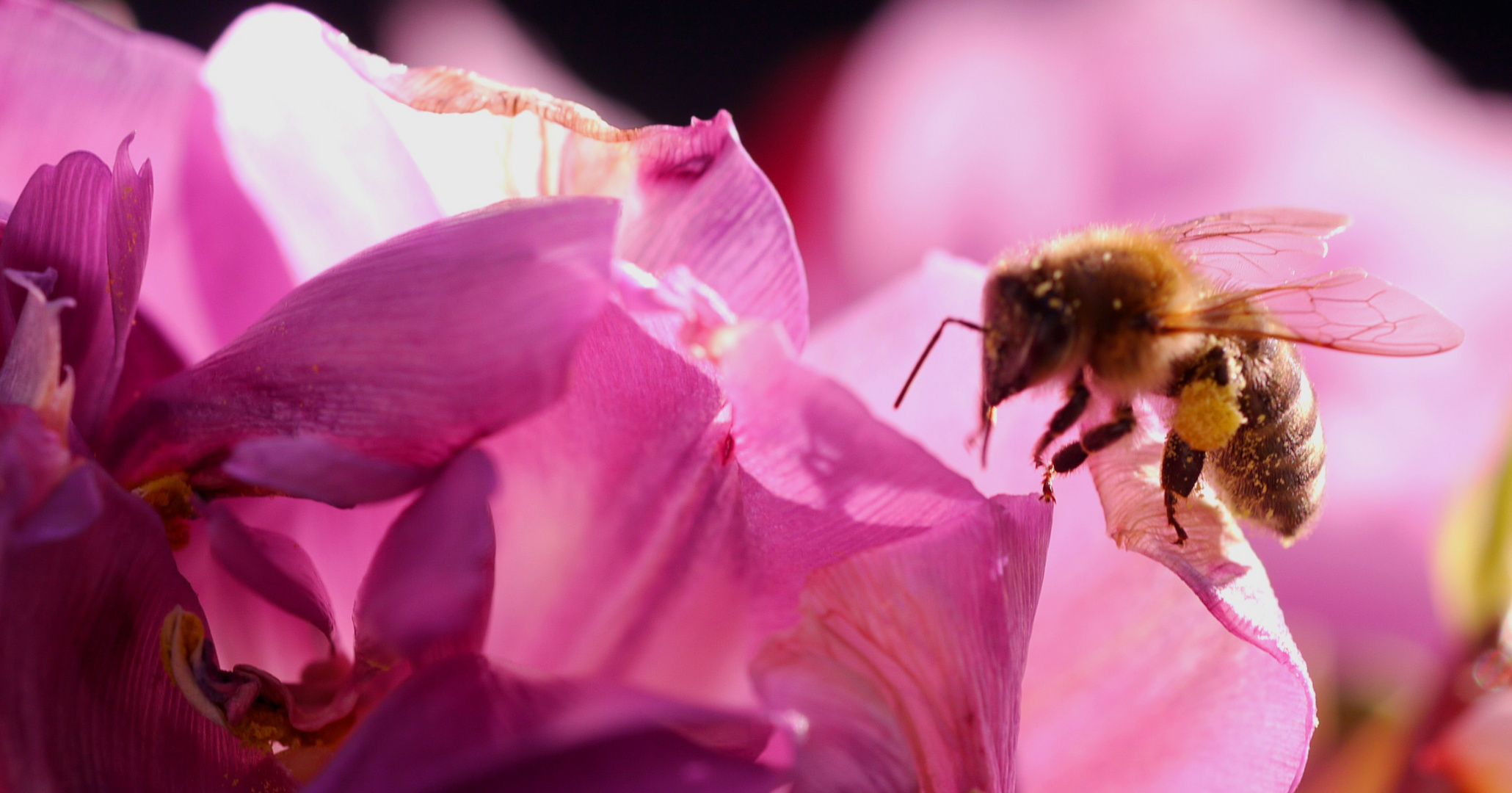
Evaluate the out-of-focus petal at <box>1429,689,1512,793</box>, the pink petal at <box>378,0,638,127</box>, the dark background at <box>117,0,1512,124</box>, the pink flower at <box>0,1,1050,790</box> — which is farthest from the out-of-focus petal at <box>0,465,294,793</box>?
the dark background at <box>117,0,1512,124</box>

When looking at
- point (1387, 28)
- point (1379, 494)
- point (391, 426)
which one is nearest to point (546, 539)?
point (391, 426)

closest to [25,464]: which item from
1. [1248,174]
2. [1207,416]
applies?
[1207,416]

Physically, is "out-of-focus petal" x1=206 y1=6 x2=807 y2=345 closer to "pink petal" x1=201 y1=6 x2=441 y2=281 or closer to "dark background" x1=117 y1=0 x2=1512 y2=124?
"pink petal" x1=201 y1=6 x2=441 y2=281

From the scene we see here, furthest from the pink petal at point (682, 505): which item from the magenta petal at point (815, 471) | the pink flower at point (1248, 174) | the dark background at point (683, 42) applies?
the dark background at point (683, 42)

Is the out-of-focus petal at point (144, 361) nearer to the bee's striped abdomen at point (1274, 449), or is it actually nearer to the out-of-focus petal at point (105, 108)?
the out-of-focus petal at point (105, 108)

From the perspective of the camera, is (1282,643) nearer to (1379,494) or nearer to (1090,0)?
(1379,494)

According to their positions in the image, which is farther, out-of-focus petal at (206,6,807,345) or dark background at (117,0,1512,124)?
dark background at (117,0,1512,124)

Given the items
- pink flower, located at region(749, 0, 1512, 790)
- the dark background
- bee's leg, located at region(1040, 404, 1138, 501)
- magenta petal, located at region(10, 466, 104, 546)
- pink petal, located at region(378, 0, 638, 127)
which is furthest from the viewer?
the dark background
